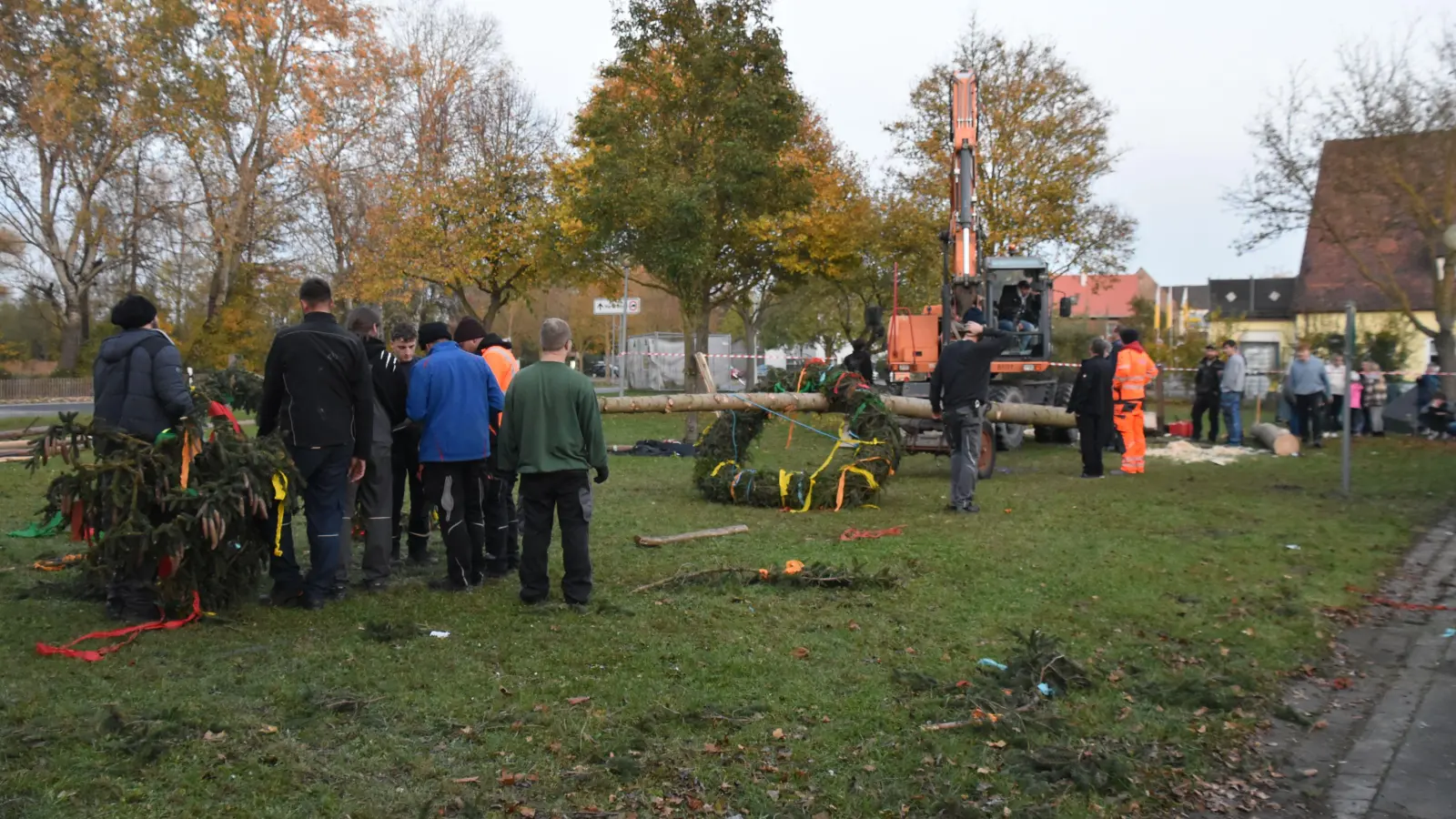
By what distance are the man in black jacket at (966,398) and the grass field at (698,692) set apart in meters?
2.12

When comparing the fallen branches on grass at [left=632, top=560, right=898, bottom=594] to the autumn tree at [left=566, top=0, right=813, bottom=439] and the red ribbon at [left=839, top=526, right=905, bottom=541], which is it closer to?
the red ribbon at [left=839, top=526, right=905, bottom=541]

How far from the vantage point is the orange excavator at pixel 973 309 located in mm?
16469

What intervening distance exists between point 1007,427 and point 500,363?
1176 cm

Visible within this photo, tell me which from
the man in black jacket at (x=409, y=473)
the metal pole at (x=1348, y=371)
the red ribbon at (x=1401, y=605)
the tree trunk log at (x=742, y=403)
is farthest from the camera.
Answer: the tree trunk log at (x=742, y=403)

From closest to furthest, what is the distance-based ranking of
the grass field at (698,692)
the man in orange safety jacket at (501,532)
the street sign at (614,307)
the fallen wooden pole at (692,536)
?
the grass field at (698,692)
the man in orange safety jacket at (501,532)
the fallen wooden pole at (692,536)
the street sign at (614,307)

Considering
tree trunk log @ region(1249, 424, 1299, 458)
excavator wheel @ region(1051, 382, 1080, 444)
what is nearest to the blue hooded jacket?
tree trunk log @ region(1249, 424, 1299, 458)

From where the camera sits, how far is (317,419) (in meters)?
6.55

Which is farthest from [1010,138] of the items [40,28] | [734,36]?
[40,28]

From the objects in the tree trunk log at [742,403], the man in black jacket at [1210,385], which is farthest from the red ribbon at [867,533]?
the man in black jacket at [1210,385]

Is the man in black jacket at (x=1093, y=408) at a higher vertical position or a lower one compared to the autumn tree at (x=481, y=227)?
lower

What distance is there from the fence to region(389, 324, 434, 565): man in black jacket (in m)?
32.0

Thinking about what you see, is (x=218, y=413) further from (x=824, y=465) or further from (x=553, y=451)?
(x=824, y=465)

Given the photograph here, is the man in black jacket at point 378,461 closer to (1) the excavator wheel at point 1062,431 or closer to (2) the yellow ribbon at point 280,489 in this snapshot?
(2) the yellow ribbon at point 280,489

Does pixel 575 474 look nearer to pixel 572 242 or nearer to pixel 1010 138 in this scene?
pixel 572 242
